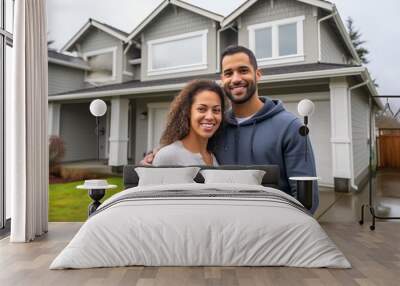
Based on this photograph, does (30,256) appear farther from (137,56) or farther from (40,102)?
(137,56)

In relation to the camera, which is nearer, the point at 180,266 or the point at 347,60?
the point at 180,266

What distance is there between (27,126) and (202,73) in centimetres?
193

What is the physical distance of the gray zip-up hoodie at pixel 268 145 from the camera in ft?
11.7

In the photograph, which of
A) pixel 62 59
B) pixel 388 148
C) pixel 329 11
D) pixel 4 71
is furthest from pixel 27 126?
pixel 388 148

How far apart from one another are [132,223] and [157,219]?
0.16 metres

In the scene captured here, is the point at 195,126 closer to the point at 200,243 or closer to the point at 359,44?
the point at 200,243

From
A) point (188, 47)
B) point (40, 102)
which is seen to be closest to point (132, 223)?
point (40, 102)

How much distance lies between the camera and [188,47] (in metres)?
4.65

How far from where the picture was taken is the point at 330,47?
4.14 metres

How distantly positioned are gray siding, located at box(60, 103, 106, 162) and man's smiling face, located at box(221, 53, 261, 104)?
1.77 m

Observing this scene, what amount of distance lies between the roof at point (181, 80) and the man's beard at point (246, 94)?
22 centimetres

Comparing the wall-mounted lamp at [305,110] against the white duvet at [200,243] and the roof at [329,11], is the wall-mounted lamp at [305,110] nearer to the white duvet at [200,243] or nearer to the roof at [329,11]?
the roof at [329,11]

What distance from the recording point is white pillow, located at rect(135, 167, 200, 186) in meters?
3.27

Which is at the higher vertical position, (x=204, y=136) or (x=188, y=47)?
(x=188, y=47)
